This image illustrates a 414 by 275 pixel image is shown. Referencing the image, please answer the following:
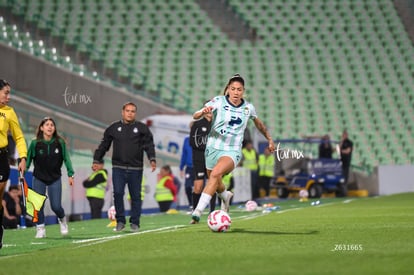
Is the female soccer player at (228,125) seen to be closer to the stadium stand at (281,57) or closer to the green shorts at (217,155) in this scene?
the green shorts at (217,155)

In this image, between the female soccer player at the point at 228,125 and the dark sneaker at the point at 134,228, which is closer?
the female soccer player at the point at 228,125

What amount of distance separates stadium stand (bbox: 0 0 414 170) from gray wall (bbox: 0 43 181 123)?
11.4 feet

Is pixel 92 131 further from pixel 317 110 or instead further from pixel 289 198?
pixel 317 110

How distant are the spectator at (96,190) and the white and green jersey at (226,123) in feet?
30.6

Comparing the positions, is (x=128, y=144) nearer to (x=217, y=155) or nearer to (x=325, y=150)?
(x=217, y=155)

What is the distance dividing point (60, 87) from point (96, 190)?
9.20m

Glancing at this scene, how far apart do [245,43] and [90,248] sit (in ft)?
103

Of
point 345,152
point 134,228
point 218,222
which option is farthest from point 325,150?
point 218,222

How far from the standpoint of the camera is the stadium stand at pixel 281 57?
127 feet

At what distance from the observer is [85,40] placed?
39219 millimetres

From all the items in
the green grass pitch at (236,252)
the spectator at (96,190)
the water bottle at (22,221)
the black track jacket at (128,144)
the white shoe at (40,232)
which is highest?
the black track jacket at (128,144)

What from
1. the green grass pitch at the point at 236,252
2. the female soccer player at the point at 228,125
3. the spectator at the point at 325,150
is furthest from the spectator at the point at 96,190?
the spectator at the point at 325,150

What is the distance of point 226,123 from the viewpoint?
13352 millimetres

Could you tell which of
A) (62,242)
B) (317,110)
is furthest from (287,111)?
(62,242)
